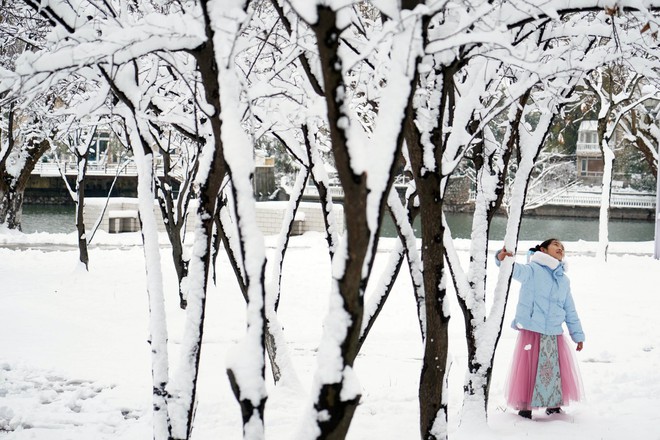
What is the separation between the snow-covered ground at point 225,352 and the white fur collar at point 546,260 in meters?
1.23

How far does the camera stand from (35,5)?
4.05 meters

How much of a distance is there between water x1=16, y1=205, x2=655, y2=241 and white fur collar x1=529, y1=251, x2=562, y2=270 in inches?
916

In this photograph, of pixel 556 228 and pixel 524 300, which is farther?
pixel 556 228

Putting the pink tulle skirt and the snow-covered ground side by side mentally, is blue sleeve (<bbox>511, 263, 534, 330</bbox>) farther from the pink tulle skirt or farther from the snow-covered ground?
the snow-covered ground

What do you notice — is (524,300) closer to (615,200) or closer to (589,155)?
(615,200)

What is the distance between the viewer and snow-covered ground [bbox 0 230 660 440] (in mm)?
5695

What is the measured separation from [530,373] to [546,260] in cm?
91

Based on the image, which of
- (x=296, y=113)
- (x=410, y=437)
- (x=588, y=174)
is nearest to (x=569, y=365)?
(x=410, y=437)

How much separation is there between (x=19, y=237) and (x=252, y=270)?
61.3ft

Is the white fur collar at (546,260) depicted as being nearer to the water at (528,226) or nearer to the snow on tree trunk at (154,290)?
the snow on tree trunk at (154,290)

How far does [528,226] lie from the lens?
3481 centimetres

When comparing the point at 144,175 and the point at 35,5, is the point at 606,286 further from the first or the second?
the point at 35,5

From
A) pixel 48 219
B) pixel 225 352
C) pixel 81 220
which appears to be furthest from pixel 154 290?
pixel 48 219

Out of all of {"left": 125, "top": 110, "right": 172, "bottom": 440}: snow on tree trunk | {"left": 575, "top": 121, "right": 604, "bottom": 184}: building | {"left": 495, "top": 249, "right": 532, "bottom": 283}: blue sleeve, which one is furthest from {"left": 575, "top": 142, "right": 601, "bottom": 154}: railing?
{"left": 125, "top": 110, "right": 172, "bottom": 440}: snow on tree trunk
